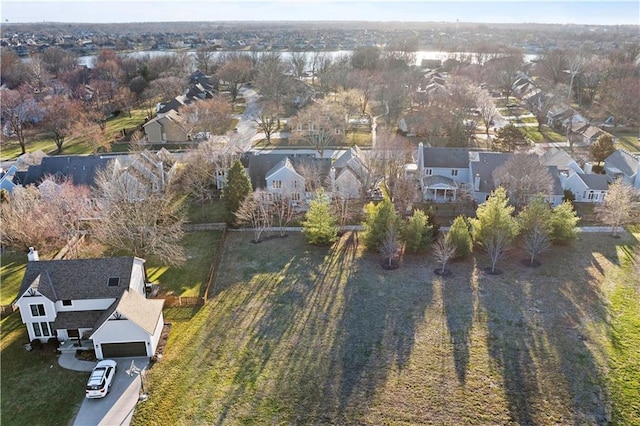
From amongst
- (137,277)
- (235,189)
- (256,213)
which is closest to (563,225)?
(256,213)

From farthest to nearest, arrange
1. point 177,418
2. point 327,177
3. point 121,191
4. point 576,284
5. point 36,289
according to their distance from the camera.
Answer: point 327,177, point 121,191, point 576,284, point 36,289, point 177,418

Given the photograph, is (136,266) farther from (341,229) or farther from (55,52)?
(55,52)

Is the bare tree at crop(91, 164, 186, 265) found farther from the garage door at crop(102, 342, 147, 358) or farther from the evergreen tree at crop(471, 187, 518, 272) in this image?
the evergreen tree at crop(471, 187, 518, 272)

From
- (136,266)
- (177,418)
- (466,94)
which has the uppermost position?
(466,94)

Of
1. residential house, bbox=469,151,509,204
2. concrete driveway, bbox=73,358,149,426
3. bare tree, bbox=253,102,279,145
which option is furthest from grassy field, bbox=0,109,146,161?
residential house, bbox=469,151,509,204

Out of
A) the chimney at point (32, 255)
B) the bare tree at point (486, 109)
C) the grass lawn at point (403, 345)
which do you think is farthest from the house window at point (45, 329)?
the bare tree at point (486, 109)

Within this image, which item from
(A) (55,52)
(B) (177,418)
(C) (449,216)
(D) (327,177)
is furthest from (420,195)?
(A) (55,52)
